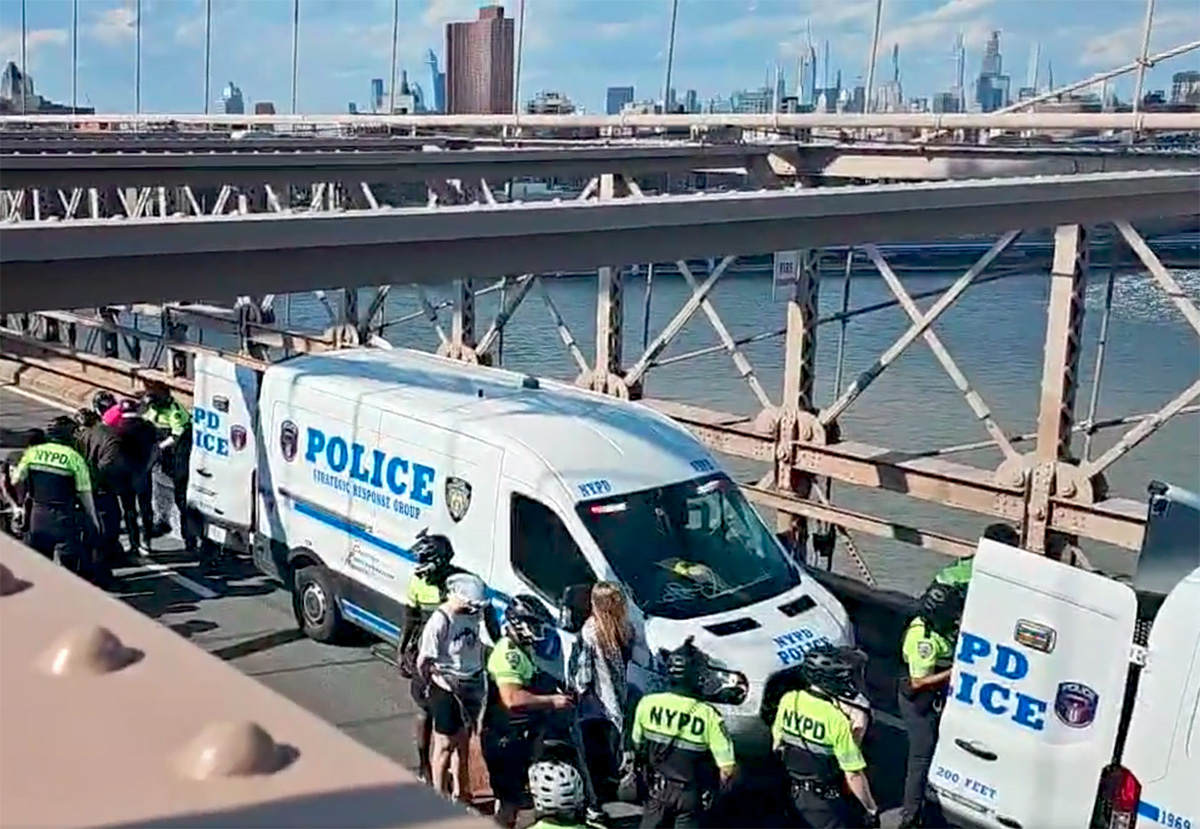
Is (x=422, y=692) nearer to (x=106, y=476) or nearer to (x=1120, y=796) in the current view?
(x=1120, y=796)

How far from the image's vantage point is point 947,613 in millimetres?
7211

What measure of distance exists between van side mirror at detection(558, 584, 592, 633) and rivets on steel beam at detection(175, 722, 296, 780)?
5773 mm

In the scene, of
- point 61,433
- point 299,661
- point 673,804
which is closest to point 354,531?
point 299,661

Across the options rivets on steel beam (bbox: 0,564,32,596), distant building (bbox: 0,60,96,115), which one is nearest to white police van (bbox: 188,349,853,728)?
rivets on steel beam (bbox: 0,564,32,596)

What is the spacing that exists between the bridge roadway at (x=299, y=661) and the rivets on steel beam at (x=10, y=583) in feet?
12.9

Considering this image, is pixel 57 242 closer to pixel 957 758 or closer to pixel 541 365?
pixel 957 758

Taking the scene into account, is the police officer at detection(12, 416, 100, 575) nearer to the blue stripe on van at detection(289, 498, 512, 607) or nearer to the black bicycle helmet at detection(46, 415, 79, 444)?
the black bicycle helmet at detection(46, 415, 79, 444)

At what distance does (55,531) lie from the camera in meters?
9.27

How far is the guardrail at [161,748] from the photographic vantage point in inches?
58.5

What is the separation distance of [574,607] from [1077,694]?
2.49 metres

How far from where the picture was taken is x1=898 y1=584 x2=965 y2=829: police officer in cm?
695

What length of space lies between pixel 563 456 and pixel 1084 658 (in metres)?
2.87

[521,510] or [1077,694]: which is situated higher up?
[521,510]

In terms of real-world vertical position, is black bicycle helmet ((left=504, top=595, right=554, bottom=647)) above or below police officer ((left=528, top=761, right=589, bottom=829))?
below
